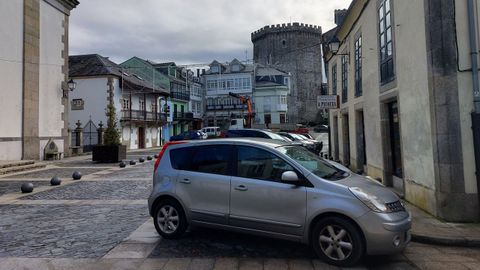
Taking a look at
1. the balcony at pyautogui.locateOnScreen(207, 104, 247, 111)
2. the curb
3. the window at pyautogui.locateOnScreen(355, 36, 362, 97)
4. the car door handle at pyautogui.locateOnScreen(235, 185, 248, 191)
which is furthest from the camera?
the balcony at pyautogui.locateOnScreen(207, 104, 247, 111)

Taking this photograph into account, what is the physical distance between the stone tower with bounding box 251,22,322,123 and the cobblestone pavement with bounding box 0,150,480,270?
61452 mm

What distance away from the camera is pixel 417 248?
5137 millimetres

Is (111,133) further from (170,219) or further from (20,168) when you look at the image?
(170,219)

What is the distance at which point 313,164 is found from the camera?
519 centimetres

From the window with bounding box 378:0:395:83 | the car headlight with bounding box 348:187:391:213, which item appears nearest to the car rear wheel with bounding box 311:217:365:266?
the car headlight with bounding box 348:187:391:213

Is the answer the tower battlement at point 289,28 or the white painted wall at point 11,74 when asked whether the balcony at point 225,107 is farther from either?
the white painted wall at point 11,74

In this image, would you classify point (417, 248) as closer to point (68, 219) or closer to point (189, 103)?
point (68, 219)

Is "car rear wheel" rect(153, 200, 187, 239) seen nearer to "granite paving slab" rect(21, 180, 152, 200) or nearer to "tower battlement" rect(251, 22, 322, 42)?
"granite paving slab" rect(21, 180, 152, 200)

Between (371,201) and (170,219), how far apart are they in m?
3.08

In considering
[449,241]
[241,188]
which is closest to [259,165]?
[241,188]

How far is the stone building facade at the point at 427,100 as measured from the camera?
629 centimetres

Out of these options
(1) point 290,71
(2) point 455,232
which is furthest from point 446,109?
(1) point 290,71

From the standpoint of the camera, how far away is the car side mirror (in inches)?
184

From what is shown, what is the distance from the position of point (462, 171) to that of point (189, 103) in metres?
53.6
